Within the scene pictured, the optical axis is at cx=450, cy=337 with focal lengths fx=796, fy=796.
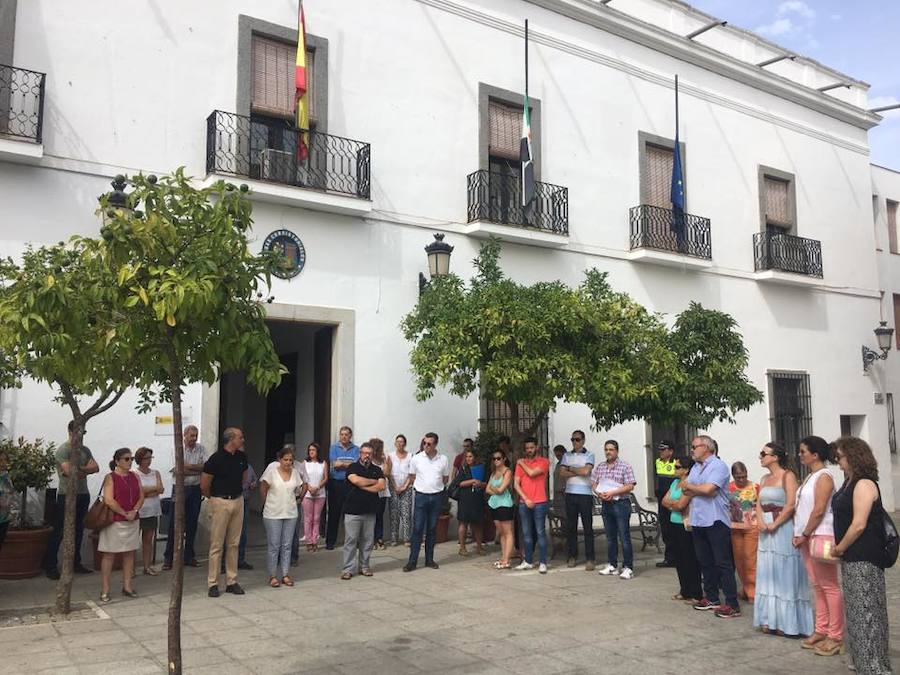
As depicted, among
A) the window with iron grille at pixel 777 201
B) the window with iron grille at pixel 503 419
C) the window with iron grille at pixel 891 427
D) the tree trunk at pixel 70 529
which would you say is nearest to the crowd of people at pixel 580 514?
the tree trunk at pixel 70 529

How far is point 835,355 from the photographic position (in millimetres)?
16781

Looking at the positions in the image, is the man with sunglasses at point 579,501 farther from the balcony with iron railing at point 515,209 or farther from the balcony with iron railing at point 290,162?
the balcony with iron railing at point 290,162

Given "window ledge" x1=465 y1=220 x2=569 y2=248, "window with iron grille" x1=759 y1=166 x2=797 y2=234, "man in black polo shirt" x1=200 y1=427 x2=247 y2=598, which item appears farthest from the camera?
"window with iron grille" x1=759 y1=166 x2=797 y2=234

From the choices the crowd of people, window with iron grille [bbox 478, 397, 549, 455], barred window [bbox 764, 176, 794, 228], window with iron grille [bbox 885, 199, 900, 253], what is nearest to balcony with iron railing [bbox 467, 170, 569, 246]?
window with iron grille [bbox 478, 397, 549, 455]

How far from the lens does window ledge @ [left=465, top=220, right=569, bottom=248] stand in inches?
468

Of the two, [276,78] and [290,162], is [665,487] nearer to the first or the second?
[290,162]

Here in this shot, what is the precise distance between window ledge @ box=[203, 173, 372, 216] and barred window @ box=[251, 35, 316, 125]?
1287 millimetres

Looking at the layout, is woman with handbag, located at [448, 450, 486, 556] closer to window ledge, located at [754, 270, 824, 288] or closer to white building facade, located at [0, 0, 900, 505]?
white building facade, located at [0, 0, 900, 505]

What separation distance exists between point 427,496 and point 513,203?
5566mm

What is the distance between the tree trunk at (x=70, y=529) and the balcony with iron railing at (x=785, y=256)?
12810 mm

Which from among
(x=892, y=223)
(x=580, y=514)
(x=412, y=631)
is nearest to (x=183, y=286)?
(x=412, y=631)

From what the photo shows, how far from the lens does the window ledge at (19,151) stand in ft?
28.1

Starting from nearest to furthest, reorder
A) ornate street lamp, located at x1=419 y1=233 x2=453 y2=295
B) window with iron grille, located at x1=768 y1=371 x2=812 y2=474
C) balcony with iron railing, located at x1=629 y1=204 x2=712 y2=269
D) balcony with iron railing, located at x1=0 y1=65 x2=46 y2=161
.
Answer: balcony with iron railing, located at x1=0 y1=65 x2=46 y2=161, ornate street lamp, located at x1=419 y1=233 x2=453 y2=295, balcony with iron railing, located at x1=629 y1=204 x2=712 y2=269, window with iron grille, located at x1=768 y1=371 x2=812 y2=474

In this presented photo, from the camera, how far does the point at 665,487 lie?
8.91 metres
